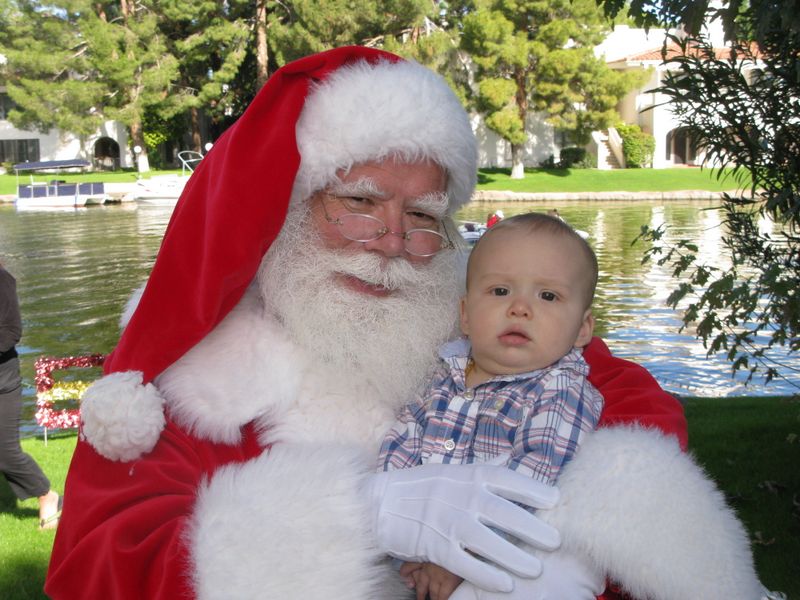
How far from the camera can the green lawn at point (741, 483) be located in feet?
15.3

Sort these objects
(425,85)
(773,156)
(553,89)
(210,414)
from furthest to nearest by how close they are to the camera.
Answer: (553,89)
(773,156)
(425,85)
(210,414)

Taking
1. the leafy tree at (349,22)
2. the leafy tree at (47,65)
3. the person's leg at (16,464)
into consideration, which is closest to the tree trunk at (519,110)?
the leafy tree at (349,22)

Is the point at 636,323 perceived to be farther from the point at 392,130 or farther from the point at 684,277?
the point at 392,130

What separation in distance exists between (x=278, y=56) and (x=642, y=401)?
37.1m

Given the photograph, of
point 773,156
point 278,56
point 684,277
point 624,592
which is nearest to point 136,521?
point 624,592

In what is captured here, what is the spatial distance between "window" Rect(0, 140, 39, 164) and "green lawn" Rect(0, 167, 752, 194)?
8.36m

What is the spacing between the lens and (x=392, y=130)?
2.43 meters

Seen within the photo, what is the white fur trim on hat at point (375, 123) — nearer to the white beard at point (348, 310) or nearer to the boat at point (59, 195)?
the white beard at point (348, 310)

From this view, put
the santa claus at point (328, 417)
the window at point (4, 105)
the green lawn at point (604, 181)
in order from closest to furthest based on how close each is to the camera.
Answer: the santa claus at point (328, 417), the green lawn at point (604, 181), the window at point (4, 105)

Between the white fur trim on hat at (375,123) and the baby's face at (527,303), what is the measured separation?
40 cm

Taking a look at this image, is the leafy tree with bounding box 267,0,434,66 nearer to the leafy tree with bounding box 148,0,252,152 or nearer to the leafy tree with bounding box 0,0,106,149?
the leafy tree with bounding box 148,0,252,152

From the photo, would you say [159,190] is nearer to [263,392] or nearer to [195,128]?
[195,128]

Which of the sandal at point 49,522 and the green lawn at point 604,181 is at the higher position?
the green lawn at point 604,181

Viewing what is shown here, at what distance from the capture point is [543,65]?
34.7 metres
